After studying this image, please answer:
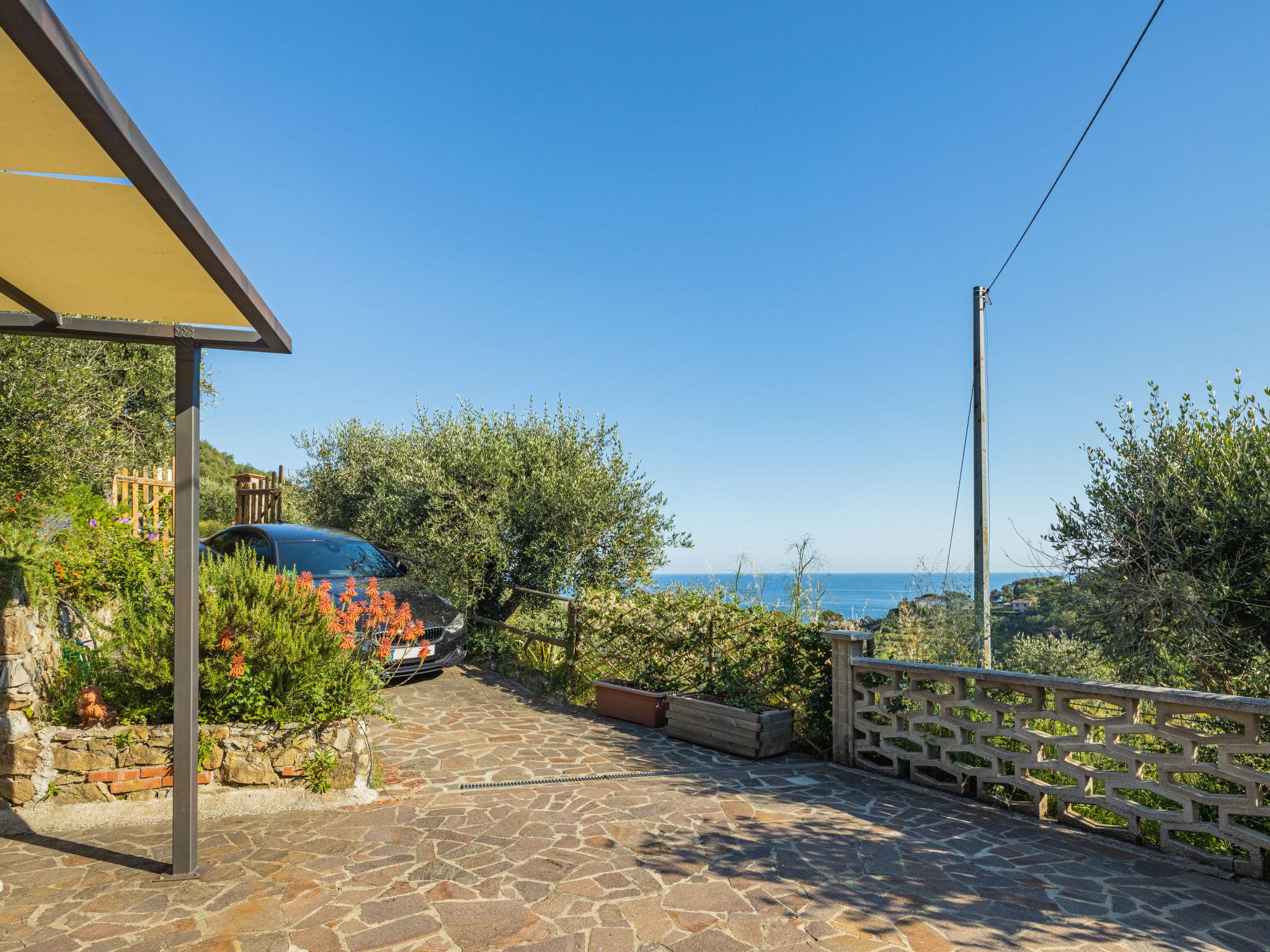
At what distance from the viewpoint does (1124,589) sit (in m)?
7.69

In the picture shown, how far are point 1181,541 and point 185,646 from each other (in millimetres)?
9239

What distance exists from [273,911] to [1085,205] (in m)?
12.0

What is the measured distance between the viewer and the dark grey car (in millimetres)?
7969

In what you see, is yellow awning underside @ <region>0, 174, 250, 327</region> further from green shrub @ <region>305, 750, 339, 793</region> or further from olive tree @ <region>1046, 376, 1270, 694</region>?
olive tree @ <region>1046, 376, 1270, 694</region>

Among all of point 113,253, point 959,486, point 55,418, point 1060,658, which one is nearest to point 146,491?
point 55,418

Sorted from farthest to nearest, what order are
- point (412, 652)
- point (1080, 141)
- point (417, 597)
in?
1. point (417, 597)
2. point (1080, 141)
3. point (412, 652)

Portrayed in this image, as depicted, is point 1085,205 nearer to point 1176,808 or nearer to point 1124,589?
point 1124,589

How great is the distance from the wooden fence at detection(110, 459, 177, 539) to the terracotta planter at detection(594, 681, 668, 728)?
6793 mm

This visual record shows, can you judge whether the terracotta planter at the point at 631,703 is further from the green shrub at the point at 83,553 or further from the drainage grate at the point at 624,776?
the green shrub at the point at 83,553

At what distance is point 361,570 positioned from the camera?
8.61 m

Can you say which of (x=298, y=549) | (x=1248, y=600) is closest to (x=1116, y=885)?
(x=1248, y=600)

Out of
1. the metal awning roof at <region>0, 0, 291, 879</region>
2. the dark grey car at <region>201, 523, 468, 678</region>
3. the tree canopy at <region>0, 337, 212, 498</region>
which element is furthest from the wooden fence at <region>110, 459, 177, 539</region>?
the metal awning roof at <region>0, 0, 291, 879</region>

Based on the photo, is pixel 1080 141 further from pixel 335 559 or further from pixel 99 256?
pixel 335 559

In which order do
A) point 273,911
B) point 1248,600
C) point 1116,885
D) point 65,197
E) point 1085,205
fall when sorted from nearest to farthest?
point 65,197
point 273,911
point 1116,885
point 1248,600
point 1085,205
